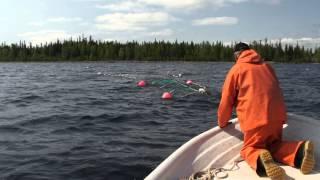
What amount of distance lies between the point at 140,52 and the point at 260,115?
15425 centimetres

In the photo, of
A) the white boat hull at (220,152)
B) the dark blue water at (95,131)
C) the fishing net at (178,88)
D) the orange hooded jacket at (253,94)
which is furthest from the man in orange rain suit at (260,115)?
the fishing net at (178,88)

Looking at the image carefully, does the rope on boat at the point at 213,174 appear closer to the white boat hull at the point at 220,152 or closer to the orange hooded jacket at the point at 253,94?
the white boat hull at the point at 220,152

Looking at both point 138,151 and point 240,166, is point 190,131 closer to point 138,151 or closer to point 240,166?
point 138,151

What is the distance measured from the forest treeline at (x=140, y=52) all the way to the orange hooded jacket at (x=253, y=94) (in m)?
147

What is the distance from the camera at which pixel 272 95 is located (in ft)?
20.4

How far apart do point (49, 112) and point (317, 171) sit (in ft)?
41.3

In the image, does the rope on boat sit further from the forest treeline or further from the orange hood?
the forest treeline

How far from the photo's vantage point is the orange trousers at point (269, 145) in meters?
6.13

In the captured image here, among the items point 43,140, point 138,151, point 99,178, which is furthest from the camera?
point 43,140

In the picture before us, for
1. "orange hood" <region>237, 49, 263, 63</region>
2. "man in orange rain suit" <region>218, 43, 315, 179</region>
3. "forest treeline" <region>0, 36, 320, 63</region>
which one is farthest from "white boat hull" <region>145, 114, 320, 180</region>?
"forest treeline" <region>0, 36, 320, 63</region>

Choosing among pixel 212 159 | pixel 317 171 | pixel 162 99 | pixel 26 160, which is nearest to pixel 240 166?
pixel 212 159

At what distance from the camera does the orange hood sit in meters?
6.44

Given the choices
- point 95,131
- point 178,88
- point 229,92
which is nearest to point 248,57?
point 229,92

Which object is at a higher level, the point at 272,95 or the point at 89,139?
the point at 272,95
